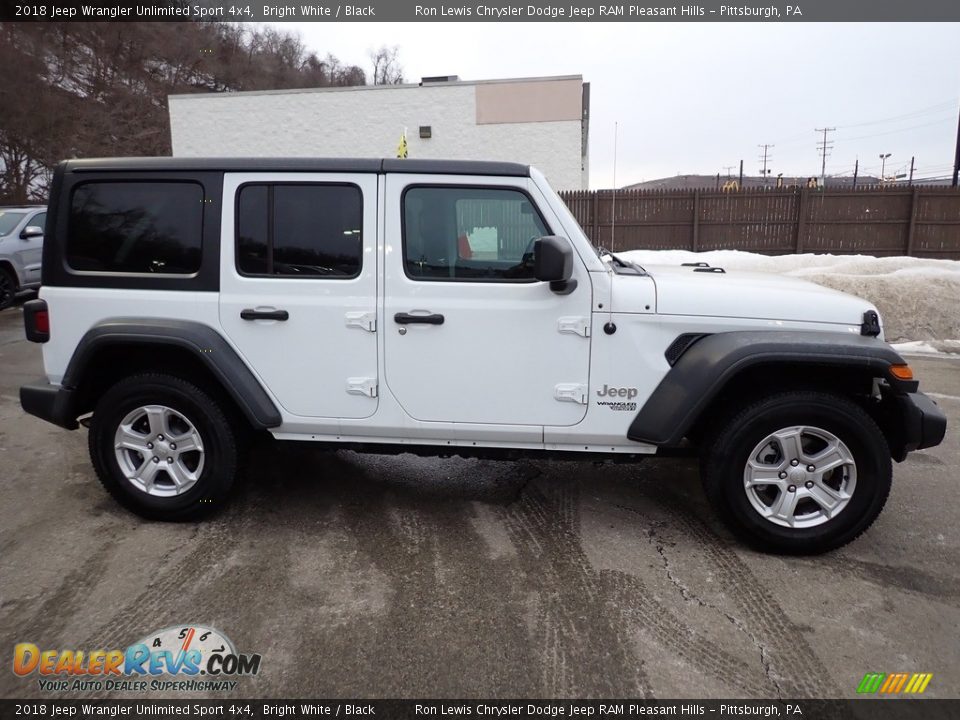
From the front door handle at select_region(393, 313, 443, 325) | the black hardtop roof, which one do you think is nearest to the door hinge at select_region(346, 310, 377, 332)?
the front door handle at select_region(393, 313, 443, 325)

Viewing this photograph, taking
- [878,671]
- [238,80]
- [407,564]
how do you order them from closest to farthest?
[878,671] → [407,564] → [238,80]

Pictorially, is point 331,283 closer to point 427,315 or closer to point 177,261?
point 427,315

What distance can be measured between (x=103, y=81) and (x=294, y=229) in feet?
126

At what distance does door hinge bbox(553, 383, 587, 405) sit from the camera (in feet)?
11.2

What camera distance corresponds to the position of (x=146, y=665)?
2582 mm

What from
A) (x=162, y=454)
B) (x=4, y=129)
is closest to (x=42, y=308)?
(x=162, y=454)

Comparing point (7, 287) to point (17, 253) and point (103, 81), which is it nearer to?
point (17, 253)

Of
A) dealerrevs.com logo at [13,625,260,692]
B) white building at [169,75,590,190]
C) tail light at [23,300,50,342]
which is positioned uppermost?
white building at [169,75,590,190]

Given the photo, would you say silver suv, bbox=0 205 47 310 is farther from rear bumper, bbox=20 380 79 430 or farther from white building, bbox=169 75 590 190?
white building, bbox=169 75 590 190

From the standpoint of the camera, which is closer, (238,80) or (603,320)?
(603,320)

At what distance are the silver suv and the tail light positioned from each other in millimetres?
8961

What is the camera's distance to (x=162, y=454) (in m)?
3.69

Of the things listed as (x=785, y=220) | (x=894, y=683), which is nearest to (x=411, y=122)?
(x=785, y=220)

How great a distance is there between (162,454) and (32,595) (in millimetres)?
900
